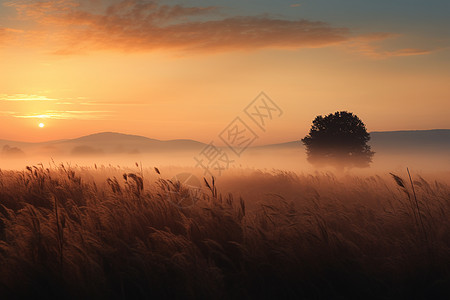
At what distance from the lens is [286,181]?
15.3m

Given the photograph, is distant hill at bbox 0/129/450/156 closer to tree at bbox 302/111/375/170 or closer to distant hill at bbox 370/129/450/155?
distant hill at bbox 370/129/450/155

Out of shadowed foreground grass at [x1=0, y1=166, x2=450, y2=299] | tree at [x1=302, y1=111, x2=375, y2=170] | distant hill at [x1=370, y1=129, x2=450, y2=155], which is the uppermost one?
distant hill at [x1=370, y1=129, x2=450, y2=155]

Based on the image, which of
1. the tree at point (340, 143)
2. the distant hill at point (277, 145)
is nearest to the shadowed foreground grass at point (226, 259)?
the tree at point (340, 143)

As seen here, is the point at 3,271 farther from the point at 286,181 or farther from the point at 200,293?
the point at 286,181

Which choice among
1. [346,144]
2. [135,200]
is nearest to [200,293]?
[135,200]

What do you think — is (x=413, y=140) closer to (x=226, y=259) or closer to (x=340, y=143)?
(x=340, y=143)

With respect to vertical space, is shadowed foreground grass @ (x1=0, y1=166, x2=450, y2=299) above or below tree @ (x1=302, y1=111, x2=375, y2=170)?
below

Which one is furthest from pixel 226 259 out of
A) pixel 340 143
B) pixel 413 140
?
pixel 413 140

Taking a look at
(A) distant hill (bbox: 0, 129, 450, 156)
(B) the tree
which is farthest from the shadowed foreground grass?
(A) distant hill (bbox: 0, 129, 450, 156)

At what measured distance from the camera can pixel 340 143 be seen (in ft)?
119

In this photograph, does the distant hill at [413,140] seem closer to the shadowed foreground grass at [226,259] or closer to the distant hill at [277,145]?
the distant hill at [277,145]

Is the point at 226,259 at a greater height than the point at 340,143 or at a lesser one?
lesser

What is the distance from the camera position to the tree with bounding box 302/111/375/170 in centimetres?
3616

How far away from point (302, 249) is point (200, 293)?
1222 millimetres
